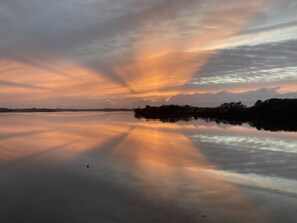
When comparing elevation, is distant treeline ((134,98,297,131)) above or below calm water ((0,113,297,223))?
above

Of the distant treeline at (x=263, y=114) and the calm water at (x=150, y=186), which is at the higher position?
the distant treeline at (x=263, y=114)

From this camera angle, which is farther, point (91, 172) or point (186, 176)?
point (91, 172)

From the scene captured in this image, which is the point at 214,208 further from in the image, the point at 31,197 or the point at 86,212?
the point at 31,197

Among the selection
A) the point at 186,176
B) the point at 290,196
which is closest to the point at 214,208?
the point at 290,196

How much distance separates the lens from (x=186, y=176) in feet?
53.7

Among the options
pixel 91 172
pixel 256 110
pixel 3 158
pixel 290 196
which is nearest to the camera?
pixel 290 196

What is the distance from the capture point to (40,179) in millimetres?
16031

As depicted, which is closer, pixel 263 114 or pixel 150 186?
pixel 150 186

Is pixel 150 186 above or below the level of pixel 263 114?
below

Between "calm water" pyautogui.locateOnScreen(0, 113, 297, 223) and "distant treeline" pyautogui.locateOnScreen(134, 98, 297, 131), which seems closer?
"calm water" pyautogui.locateOnScreen(0, 113, 297, 223)

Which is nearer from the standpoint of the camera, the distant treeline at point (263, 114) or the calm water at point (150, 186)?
the calm water at point (150, 186)

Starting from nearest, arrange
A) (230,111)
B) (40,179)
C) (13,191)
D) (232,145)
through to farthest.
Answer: (13,191) → (40,179) → (232,145) → (230,111)

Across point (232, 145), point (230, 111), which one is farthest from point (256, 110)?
point (232, 145)

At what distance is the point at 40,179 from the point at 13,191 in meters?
2.19
